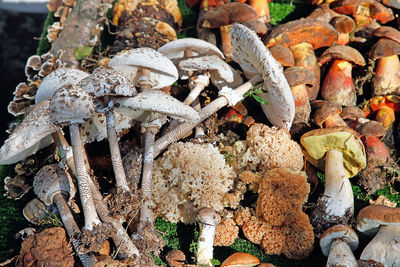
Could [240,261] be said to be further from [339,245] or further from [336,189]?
[336,189]

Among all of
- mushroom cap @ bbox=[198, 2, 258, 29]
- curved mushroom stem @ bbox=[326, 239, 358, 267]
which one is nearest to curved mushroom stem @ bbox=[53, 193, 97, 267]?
curved mushroom stem @ bbox=[326, 239, 358, 267]

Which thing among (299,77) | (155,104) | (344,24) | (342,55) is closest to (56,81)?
(155,104)

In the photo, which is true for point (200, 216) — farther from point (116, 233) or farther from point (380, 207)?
point (380, 207)

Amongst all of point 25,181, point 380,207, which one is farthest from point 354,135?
point 25,181

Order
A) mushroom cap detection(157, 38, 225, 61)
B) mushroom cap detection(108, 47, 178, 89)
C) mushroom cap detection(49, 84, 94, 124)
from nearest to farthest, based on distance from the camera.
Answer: mushroom cap detection(49, 84, 94, 124)
mushroom cap detection(108, 47, 178, 89)
mushroom cap detection(157, 38, 225, 61)

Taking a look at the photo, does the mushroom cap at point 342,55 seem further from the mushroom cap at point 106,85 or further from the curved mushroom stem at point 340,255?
the mushroom cap at point 106,85

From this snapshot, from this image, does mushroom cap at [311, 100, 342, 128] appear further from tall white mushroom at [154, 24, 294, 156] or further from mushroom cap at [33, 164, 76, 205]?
mushroom cap at [33, 164, 76, 205]

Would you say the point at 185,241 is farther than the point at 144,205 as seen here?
Yes

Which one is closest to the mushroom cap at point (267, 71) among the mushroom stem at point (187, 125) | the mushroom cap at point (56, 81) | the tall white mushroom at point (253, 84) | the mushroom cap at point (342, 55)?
the tall white mushroom at point (253, 84)
